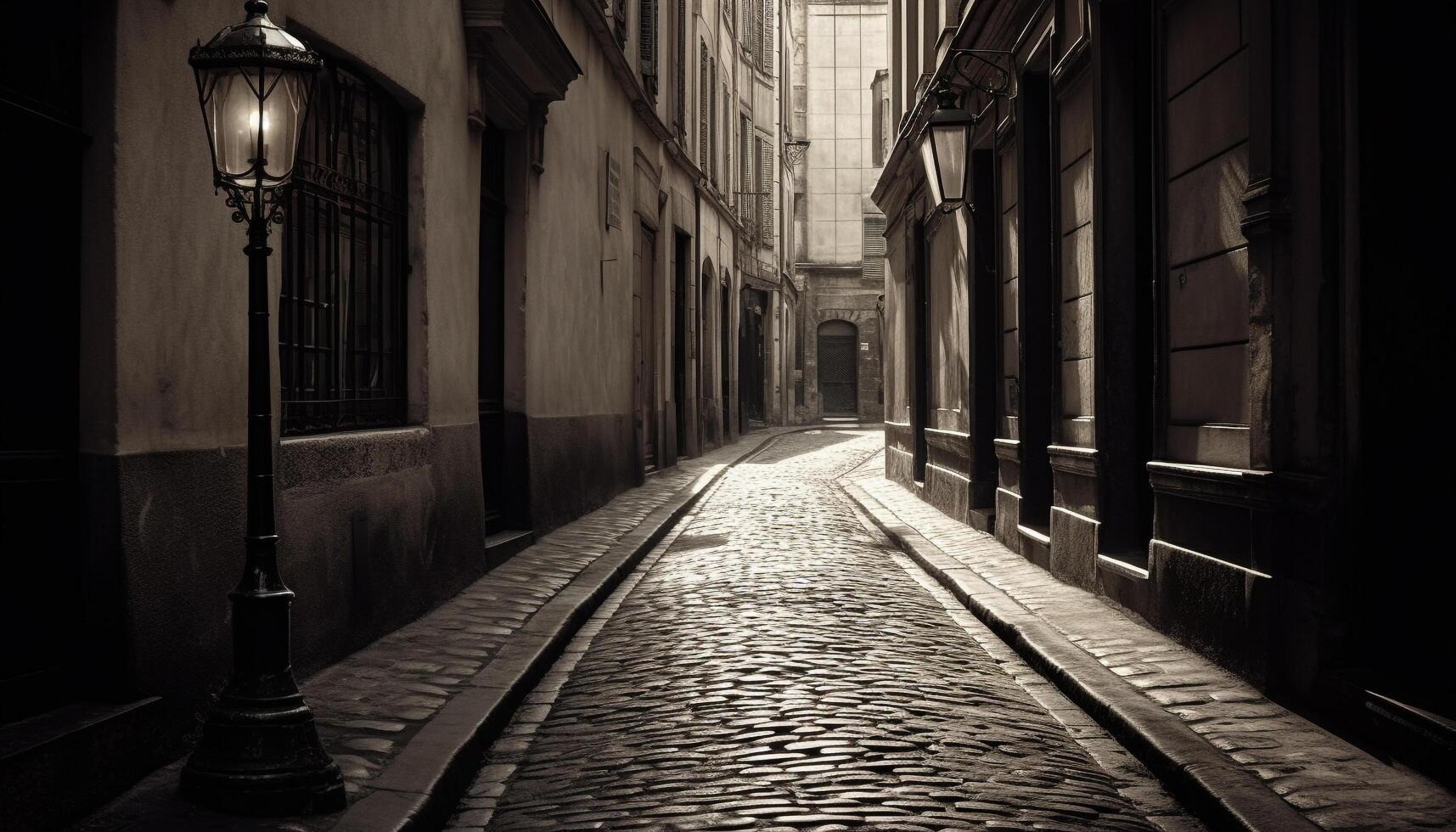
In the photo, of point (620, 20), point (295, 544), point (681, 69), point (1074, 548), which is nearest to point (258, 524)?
point (295, 544)

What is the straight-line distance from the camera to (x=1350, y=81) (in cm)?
513

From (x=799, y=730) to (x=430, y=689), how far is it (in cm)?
158

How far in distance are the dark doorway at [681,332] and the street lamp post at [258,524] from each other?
17.7 metres

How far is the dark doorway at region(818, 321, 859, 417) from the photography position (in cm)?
4953

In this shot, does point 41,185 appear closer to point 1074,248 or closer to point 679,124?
point 1074,248

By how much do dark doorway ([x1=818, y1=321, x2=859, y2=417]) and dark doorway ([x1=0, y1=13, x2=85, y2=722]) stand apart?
45033mm

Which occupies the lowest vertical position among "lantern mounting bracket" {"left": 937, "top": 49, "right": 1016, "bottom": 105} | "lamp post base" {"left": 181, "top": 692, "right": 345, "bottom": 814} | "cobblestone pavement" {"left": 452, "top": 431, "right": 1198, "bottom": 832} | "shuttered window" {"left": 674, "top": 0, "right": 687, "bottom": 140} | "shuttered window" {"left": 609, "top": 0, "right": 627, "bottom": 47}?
"cobblestone pavement" {"left": 452, "top": 431, "right": 1198, "bottom": 832}

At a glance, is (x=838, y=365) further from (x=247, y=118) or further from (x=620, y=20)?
(x=247, y=118)

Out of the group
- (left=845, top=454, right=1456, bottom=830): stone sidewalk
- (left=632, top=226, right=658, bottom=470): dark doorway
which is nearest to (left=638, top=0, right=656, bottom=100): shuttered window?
(left=632, top=226, right=658, bottom=470): dark doorway

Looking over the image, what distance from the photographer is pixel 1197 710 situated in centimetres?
545

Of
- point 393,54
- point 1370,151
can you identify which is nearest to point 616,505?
point 393,54

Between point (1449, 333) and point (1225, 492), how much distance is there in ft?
4.69

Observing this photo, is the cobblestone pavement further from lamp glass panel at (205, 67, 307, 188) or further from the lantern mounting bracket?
the lantern mounting bracket

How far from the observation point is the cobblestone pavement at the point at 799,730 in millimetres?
4406
